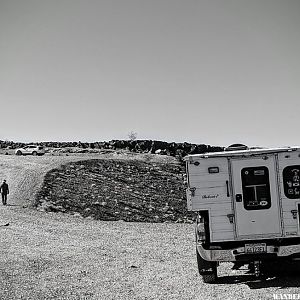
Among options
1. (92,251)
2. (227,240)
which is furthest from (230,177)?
(92,251)

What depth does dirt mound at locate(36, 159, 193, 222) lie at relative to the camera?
3244cm

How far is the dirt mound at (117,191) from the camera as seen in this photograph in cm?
3244

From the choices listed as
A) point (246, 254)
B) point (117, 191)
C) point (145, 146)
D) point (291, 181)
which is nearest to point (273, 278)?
point (246, 254)

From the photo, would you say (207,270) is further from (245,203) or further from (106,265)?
(106,265)

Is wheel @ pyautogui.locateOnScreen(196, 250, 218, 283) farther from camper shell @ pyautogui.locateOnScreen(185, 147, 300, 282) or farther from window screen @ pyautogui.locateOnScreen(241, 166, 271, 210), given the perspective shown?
window screen @ pyautogui.locateOnScreen(241, 166, 271, 210)

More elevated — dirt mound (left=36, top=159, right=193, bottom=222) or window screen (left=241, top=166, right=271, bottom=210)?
window screen (left=241, top=166, right=271, bottom=210)

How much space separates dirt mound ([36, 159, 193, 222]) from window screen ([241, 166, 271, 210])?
19751 mm

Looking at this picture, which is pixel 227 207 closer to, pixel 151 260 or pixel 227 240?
pixel 227 240

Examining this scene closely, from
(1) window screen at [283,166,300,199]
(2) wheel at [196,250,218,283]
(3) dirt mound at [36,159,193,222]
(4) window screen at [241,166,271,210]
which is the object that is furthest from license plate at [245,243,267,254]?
(3) dirt mound at [36,159,193,222]

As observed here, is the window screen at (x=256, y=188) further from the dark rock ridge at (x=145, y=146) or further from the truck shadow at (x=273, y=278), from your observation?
the dark rock ridge at (x=145, y=146)

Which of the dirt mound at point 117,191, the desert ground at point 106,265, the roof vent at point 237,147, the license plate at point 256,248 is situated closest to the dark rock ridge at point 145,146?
the dirt mound at point 117,191

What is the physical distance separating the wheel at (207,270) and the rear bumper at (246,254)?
0.34 meters

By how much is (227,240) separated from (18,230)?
1376 centimetres

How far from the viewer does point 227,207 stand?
1152 cm
